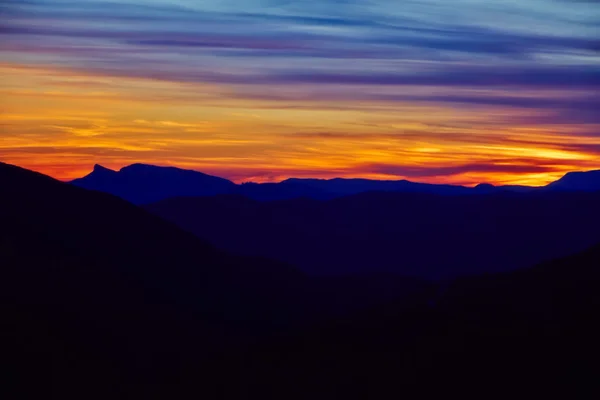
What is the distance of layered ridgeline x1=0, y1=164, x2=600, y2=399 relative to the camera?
43781 mm

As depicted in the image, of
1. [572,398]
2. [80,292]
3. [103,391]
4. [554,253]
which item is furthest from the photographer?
[554,253]

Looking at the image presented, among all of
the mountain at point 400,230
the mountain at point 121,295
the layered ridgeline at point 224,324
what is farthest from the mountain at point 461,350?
the mountain at point 400,230

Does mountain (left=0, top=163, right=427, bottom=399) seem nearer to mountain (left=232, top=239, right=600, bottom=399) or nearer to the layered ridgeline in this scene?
the layered ridgeline

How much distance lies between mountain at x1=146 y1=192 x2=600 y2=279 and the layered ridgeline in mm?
50821

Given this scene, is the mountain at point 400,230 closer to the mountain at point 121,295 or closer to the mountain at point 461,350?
the mountain at point 121,295

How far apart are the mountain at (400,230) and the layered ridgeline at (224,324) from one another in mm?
50821

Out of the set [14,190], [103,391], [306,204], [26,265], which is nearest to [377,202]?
[306,204]

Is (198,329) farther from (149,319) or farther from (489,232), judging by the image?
(489,232)

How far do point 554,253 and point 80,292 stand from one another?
296ft

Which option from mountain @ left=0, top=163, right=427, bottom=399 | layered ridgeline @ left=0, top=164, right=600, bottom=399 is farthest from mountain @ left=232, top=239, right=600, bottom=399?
mountain @ left=0, top=163, right=427, bottom=399

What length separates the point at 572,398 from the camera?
127 feet

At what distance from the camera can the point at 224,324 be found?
242ft

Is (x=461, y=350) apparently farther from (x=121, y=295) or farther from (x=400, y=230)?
(x=400, y=230)

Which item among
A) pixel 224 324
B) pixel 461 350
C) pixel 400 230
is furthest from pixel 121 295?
pixel 400 230
